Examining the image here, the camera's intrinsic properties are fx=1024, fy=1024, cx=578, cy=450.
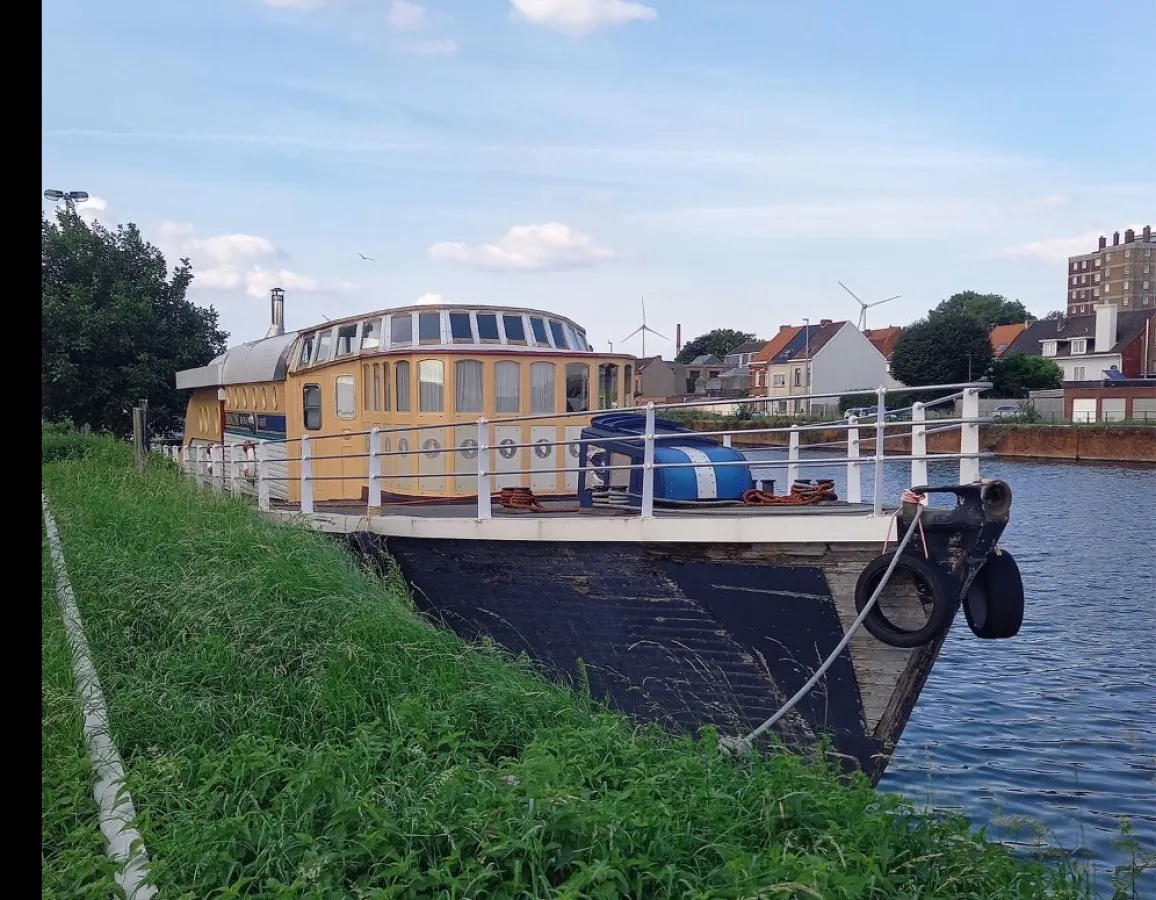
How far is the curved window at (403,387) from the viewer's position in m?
11.7

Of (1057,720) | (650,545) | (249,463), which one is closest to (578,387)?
(650,545)

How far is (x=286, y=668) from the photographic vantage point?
6.48 metres

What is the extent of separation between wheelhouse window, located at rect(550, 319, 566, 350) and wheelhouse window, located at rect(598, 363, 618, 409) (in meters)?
0.65

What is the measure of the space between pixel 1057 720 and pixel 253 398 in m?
13.4

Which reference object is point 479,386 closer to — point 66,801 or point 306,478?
point 306,478

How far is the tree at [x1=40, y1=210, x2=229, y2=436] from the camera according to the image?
92.3 feet

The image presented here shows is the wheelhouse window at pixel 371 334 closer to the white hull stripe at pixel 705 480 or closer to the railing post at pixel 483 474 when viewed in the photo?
the railing post at pixel 483 474

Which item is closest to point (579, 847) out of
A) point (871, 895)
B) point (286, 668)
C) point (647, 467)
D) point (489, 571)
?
point (871, 895)

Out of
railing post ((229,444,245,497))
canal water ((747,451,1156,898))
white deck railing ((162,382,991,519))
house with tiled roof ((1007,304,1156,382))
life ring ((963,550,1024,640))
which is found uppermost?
house with tiled roof ((1007,304,1156,382))

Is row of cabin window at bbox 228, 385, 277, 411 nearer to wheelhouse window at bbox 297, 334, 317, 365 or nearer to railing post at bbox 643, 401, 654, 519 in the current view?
wheelhouse window at bbox 297, 334, 317, 365

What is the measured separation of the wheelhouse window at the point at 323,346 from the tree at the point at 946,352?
48.7 m

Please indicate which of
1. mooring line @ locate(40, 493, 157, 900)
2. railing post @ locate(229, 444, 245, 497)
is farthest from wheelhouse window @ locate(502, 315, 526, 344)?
mooring line @ locate(40, 493, 157, 900)

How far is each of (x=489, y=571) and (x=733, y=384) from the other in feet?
283
